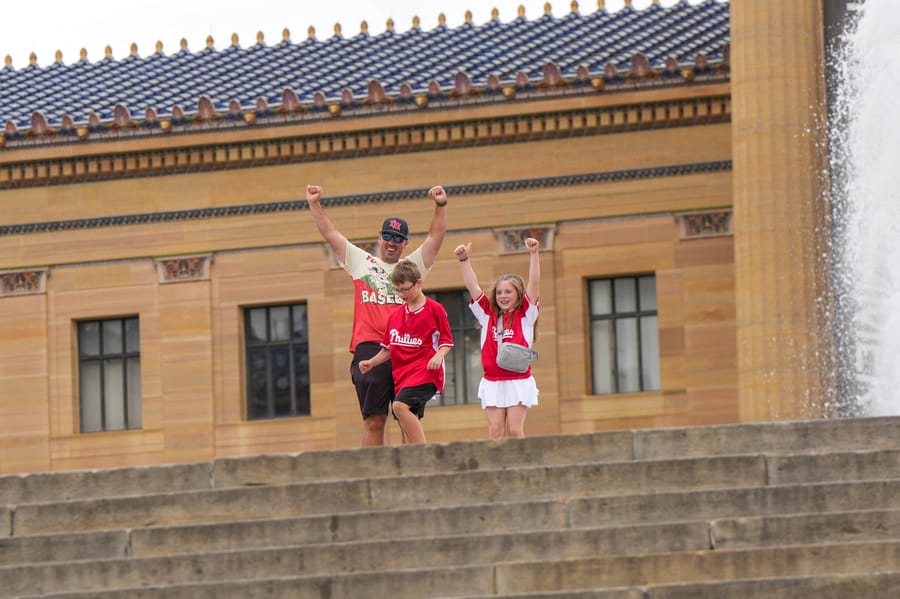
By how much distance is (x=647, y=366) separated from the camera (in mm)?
31547

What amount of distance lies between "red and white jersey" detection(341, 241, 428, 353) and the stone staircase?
6.75ft

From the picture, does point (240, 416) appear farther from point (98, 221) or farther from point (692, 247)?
point (692, 247)

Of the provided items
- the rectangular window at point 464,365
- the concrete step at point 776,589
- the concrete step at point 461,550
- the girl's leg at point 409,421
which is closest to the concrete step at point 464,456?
the concrete step at point 461,550

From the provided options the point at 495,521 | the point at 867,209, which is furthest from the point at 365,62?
the point at 495,521

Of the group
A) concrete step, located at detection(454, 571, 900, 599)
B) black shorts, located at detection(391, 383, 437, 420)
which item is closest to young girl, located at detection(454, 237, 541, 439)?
black shorts, located at detection(391, 383, 437, 420)

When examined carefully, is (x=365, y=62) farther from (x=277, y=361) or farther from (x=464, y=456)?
(x=464, y=456)

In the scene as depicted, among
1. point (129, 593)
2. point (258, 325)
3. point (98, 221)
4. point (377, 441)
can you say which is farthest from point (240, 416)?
point (129, 593)

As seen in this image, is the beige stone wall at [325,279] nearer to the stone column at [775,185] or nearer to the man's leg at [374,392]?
the stone column at [775,185]

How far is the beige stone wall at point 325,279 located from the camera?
103ft

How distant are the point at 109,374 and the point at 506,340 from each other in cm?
1432

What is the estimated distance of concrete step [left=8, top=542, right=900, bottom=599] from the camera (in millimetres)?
15828

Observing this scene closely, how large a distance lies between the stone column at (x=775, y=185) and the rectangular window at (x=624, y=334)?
2.99 m

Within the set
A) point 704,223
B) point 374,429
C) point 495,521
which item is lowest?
point 495,521

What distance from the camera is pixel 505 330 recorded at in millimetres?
20156
